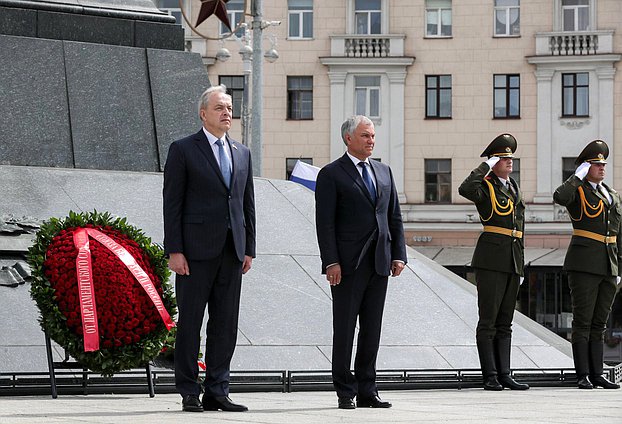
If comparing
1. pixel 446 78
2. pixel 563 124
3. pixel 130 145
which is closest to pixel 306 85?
pixel 446 78

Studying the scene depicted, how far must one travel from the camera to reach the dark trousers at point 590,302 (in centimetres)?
1169

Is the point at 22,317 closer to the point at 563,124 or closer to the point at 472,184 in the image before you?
the point at 472,184

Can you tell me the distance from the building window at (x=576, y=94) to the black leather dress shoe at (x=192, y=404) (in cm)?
3343

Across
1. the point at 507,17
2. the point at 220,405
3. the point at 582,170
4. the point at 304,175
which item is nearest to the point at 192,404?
the point at 220,405

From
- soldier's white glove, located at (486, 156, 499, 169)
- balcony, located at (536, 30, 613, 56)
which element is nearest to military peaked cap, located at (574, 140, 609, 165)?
soldier's white glove, located at (486, 156, 499, 169)

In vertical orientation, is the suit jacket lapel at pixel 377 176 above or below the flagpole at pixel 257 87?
below

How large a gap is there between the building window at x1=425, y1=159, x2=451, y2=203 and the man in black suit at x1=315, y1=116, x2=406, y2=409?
32352 millimetres

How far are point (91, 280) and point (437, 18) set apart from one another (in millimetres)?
33213

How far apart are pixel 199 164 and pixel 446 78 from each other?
109ft

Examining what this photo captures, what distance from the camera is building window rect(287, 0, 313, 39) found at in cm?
4144

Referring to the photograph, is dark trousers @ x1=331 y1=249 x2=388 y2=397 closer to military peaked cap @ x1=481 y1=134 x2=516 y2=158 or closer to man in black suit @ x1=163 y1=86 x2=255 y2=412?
man in black suit @ x1=163 y1=86 x2=255 y2=412

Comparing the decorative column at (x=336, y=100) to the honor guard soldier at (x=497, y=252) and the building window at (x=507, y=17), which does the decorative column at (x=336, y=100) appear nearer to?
the building window at (x=507, y=17)

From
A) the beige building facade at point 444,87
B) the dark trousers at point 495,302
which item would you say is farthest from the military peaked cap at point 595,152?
the beige building facade at point 444,87

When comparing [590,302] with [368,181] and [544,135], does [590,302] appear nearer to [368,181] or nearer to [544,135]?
[368,181]
